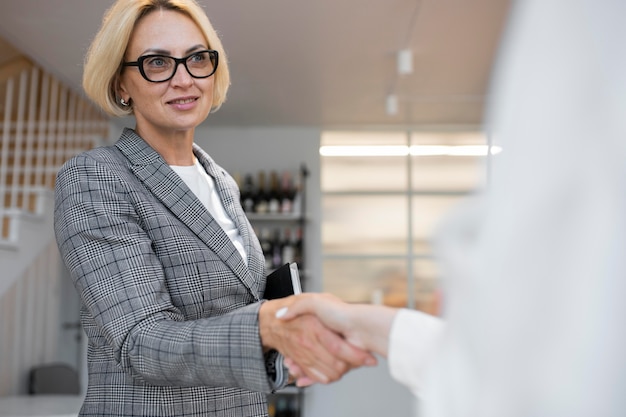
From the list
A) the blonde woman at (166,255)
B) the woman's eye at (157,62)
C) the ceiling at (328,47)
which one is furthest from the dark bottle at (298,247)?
the woman's eye at (157,62)

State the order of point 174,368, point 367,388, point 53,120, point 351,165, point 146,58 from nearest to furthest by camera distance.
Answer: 1. point 174,368
2. point 146,58
3. point 53,120
4. point 367,388
5. point 351,165

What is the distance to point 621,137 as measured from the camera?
412 mm

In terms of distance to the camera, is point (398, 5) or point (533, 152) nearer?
point (533, 152)

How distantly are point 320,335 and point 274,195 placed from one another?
5.76 metres

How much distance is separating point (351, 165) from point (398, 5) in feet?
10.7

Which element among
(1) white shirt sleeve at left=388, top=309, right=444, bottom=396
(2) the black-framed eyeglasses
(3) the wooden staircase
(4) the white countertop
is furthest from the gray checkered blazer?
(3) the wooden staircase

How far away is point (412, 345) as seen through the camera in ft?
2.14

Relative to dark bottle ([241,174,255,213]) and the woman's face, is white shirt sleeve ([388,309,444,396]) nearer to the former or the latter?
the woman's face

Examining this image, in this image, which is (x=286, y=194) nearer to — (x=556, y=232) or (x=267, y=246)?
(x=267, y=246)

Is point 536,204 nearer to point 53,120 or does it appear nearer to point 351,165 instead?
point 53,120

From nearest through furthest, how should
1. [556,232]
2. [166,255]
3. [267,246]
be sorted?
1. [556,232]
2. [166,255]
3. [267,246]

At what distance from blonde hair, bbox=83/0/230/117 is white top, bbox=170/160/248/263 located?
0.51ft

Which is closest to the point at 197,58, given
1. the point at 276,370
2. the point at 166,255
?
the point at 166,255

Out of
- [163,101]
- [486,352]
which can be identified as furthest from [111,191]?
[486,352]
